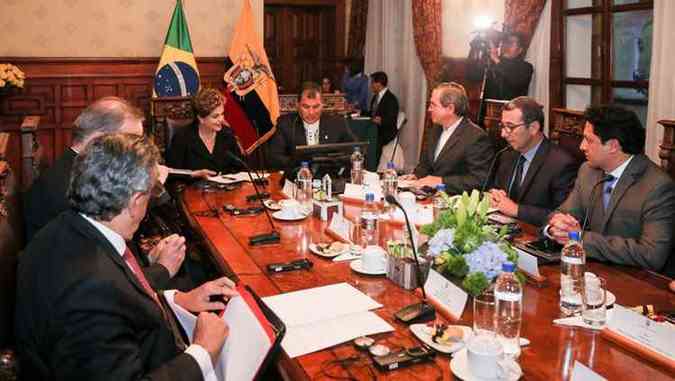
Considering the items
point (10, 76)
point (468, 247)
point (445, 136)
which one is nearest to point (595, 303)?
point (468, 247)

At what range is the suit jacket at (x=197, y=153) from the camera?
4297 millimetres

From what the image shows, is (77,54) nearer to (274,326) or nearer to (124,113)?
(124,113)

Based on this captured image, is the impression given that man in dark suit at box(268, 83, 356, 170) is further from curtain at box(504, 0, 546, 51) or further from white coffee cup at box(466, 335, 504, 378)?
white coffee cup at box(466, 335, 504, 378)

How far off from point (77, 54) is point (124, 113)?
3.82m

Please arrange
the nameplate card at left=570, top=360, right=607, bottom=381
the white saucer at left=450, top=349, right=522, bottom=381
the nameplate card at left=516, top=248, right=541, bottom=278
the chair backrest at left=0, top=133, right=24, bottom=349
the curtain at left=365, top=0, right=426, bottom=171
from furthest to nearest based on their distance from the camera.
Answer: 1. the curtain at left=365, top=0, right=426, bottom=171
2. the nameplate card at left=516, top=248, right=541, bottom=278
3. the chair backrest at left=0, top=133, right=24, bottom=349
4. the white saucer at left=450, top=349, right=522, bottom=381
5. the nameplate card at left=570, top=360, right=607, bottom=381

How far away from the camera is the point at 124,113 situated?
104 inches

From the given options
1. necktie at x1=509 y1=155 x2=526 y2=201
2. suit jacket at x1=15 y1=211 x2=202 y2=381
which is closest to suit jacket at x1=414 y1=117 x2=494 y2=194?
necktie at x1=509 y1=155 x2=526 y2=201

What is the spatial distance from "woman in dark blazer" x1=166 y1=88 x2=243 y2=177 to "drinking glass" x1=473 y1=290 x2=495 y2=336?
271 cm

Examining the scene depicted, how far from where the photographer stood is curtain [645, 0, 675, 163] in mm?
4266

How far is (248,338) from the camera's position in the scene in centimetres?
160

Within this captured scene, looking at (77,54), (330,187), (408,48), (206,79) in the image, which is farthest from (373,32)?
(330,187)

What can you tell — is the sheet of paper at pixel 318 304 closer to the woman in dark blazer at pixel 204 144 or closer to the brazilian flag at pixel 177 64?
the woman in dark blazer at pixel 204 144

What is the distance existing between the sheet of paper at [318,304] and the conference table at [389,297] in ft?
0.17

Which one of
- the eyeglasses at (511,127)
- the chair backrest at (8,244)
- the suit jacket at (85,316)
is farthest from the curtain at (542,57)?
the suit jacket at (85,316)
